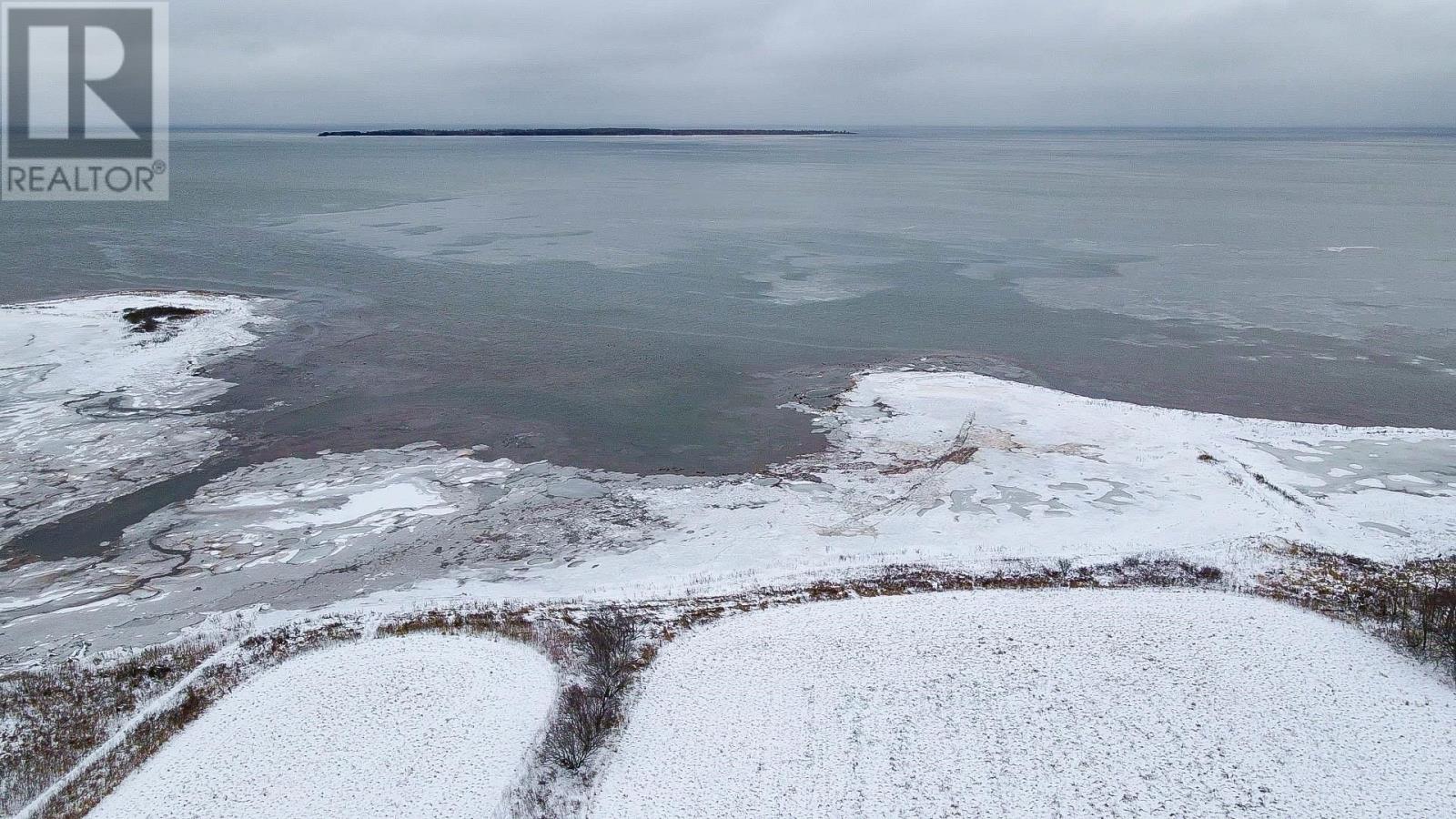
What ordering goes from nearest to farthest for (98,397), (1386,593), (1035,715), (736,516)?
(1035,715) < (1386,593) < (736,516) < (98,397)

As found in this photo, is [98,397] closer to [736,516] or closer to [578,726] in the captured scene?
[736,516]

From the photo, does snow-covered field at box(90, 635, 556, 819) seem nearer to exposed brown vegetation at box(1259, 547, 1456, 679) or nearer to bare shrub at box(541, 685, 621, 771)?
bare shrub at box(541, 685, 621, 771)

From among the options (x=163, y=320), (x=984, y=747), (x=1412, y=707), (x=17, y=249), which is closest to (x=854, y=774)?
(x=984, y=747)

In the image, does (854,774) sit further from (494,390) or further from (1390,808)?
(494,390)

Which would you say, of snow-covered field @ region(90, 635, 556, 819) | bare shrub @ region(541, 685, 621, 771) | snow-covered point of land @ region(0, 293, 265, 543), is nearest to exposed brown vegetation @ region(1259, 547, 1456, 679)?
bare shrub @ region(541, 685, 621, 771)

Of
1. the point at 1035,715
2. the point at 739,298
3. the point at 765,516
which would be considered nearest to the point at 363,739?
the point at 765,516

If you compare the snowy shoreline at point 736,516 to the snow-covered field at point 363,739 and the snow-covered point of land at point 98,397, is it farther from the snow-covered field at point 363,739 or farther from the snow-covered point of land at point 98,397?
the snow-covered field at point 363,739
